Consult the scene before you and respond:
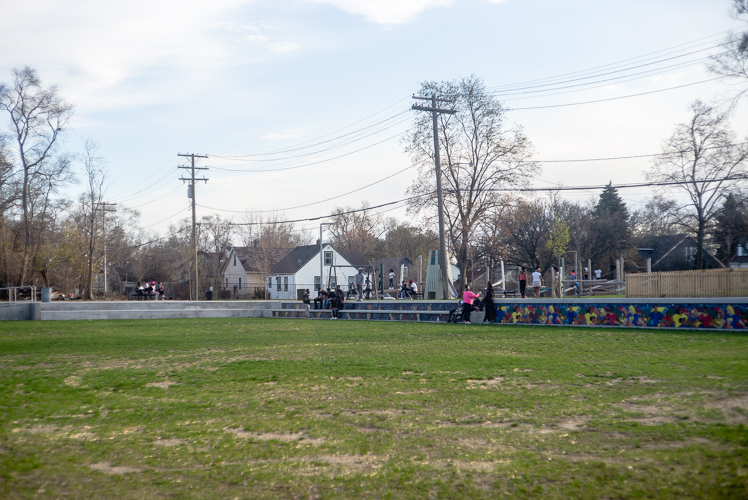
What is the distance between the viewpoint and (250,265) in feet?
227

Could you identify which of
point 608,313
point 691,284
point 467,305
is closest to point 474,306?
point 467,305

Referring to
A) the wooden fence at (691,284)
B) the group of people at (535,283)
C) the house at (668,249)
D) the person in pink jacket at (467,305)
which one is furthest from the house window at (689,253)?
the person in pink jacket at (467,305)

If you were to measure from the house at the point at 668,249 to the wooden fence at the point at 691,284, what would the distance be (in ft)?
135

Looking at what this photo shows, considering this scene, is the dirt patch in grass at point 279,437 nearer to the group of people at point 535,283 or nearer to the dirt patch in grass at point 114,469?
the dirt patch in grass at point 114,469

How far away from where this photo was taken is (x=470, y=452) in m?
4.96

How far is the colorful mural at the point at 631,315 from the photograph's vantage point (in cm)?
1559

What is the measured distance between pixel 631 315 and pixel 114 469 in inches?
649

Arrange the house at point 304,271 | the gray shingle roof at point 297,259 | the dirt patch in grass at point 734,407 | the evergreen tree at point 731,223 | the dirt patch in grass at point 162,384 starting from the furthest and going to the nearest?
the gray shingle roof at point 297,259 < the house at point 304,271 < the evergreen tree at point 731,223 < the dirt patch in grass at point 162,384 < the dirt patch in grass at point 734,407

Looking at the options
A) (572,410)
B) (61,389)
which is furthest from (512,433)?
(61,389)

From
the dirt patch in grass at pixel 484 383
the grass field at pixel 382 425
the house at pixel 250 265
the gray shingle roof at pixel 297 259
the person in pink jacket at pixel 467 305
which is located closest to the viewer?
the grass field at pixel 382 425

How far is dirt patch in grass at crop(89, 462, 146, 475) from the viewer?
181 inches

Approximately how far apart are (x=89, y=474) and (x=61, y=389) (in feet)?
14.4

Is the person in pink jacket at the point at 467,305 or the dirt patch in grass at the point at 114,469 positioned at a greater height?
the person in pink jacket at the point at 467,305

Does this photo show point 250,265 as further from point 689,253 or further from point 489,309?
point 489,309
